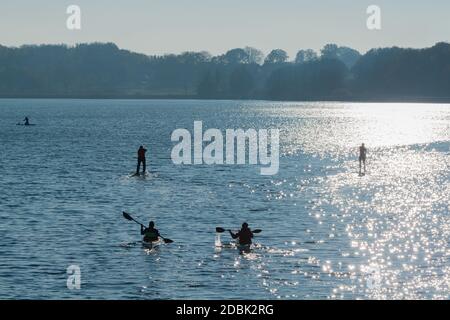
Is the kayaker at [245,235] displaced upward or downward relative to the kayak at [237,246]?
upward

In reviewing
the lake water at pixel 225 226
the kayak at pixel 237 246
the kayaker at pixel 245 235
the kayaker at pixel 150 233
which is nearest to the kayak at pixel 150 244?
the kayaker at pixel 150 233

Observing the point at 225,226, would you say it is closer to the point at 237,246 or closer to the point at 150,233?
the point at 237,246

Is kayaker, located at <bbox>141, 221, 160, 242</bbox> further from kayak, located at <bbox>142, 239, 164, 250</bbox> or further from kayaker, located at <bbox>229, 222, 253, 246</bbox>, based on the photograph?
kayaker, located at <bbox>229, 222, 253, 246</bbox>

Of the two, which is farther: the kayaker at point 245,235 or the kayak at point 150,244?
the kayak at point 150,244

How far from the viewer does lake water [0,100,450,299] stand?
38719 millimetres

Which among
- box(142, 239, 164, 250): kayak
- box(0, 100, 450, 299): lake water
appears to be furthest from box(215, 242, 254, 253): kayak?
box(142, 239, 164, 250): kayak

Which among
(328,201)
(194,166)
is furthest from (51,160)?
(328,201)

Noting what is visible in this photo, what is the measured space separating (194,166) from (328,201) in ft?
114

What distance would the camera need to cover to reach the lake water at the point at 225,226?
3872 centimetres

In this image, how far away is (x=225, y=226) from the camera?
55938mm

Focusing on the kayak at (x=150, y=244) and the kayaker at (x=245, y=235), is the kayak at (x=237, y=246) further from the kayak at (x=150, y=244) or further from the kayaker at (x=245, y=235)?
the kayak at (x=150, y=244)

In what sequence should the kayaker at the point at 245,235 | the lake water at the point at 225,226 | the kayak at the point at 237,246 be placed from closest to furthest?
the lake water at the point at 225,226 → the kayaker at the point at 245,235 → the kayak at the point at 237,246

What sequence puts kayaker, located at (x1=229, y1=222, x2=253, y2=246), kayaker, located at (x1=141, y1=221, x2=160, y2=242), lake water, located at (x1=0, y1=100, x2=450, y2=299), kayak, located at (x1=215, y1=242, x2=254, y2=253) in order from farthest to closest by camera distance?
kayaker, located at (x1=141, y1=221, x2=160, y2=242), kayak, located at (x1=215, y1=242, x2=254, y2=253), kayaker, located at (x1=229, y1=222, x2=253, y2=246), lake water, located at (x1=0, y1=100, x2=450, y2=299)

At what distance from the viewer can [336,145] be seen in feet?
487
